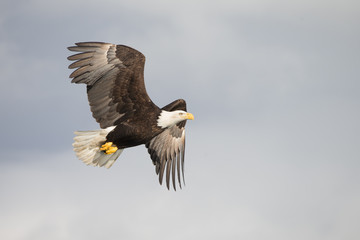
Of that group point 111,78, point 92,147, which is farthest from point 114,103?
point 92,147

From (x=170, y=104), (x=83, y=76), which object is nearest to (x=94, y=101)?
(x=83, y=76)

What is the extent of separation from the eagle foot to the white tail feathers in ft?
0.32

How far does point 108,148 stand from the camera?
13758mm

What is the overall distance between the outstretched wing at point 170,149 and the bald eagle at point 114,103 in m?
1.13

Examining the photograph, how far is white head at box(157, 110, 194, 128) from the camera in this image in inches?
535

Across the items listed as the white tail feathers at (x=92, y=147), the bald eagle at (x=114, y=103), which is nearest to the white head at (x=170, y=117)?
the bald eagle at (x=114, y=103)

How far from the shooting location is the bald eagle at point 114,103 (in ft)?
43.5

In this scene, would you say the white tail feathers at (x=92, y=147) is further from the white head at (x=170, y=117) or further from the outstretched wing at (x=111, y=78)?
the white head at (x=170, y=117)

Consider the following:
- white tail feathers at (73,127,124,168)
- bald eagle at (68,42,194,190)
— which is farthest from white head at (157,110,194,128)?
white tail feathers at (73,127,124,168)

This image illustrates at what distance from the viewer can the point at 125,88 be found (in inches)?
530

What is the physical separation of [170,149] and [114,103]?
84.7 inches

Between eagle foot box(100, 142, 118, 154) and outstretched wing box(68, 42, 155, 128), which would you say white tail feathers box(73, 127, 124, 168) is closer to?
eagle foot box(100, 142, 118, 154)

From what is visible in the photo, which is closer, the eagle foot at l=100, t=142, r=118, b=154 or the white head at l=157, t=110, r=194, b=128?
the white head at l=157, t=110, r=194, b=128

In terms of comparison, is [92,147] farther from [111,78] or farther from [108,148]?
[111,78]
